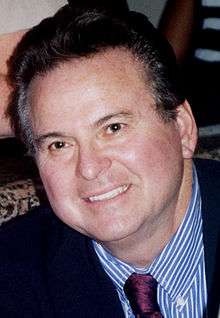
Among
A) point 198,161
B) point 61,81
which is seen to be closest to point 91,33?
point 61,81

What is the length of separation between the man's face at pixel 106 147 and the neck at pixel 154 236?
1 centimetres

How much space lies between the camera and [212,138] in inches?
88.8


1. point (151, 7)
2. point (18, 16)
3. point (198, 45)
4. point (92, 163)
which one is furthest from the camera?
point (151, 7)

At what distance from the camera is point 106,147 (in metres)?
1.31

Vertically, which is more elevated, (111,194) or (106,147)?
(106,147)

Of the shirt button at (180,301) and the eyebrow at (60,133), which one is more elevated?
the eyebrow at (60,133)

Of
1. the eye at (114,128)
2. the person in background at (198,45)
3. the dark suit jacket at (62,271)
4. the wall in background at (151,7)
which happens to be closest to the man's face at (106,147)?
the eye at (114,128)

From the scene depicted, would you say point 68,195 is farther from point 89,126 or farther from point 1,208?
point 1,208

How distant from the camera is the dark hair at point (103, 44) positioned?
137cm

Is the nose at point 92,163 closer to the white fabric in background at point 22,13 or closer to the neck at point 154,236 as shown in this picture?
the neck at point 154,236

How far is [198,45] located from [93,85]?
4.00ft

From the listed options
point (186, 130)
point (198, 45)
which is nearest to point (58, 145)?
point (186, 130)

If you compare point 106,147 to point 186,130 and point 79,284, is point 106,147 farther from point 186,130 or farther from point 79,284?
point 79,284

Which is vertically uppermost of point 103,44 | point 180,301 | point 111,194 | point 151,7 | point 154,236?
point 103,44
